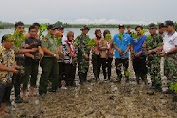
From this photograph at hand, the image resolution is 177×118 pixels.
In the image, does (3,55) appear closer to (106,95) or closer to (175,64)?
(106,95)

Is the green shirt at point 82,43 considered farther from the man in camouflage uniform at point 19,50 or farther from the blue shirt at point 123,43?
the man in camouflage uniform at point 19,50

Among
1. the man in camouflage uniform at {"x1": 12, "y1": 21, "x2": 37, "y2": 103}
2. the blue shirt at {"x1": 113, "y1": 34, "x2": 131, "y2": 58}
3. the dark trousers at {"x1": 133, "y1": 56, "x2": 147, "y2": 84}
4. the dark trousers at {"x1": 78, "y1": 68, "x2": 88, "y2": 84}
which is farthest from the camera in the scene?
the dark trousers at {"x1": 78, "y1": 68, "x2": 88, "y2": 84}

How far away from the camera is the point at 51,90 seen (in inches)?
379

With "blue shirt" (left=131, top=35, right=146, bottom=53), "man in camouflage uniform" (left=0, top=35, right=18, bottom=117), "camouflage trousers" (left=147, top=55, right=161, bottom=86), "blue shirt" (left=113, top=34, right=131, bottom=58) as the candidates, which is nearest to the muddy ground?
"camouflage trousers" (left=147, top=55, right=161, bottom=86)

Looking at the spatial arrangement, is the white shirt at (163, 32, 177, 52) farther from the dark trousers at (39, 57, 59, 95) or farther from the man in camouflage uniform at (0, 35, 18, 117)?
the man in camouflage uniform at (0, 35, 18, 117)

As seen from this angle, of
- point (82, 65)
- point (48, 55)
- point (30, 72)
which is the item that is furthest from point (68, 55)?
point (30, 72)

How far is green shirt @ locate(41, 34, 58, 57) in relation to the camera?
870 centimetres

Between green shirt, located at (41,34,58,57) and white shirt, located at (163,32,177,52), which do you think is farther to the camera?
green shirt, located at (41,34,58,57)

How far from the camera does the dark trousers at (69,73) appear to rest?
1017 cm

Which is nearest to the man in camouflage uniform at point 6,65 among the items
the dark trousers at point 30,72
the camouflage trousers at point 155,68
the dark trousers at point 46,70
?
the dark trousers at point 30,72

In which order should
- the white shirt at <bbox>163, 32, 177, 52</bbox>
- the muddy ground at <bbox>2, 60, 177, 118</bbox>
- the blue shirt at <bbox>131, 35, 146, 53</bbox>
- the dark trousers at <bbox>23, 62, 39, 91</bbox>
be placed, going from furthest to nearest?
1. the blue shirt at <bbox>131, 35, 146, 53</bbox>
2. the white shirt at <bbox>163, 32, 177, 52</bbox>
3. the dark trousers at <bbox>23, 62, 39, 91</bbox>
4. the muddy ground at <bbox>2, 60, 177, 118</bbox>

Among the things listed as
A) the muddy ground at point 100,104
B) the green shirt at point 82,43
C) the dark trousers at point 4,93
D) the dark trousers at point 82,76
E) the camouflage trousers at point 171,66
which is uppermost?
the green shirt at point 82,43

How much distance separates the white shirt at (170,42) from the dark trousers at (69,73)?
3.21 metres

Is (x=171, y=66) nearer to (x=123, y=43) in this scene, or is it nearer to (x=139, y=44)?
(x=139, y=44)
